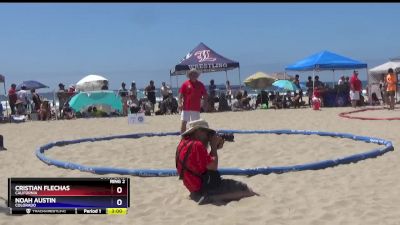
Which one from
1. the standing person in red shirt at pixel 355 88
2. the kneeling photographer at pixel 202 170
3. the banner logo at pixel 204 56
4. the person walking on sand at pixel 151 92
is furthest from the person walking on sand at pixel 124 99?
the kneeling photographer at pixel 202 170

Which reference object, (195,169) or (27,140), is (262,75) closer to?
(27,140)

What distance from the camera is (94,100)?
20531 mm

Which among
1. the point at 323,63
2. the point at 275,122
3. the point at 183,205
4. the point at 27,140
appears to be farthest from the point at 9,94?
the point at 183,205

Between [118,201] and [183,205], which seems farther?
[183,205]

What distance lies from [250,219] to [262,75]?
22215mm

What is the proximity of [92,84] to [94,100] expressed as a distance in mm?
2281

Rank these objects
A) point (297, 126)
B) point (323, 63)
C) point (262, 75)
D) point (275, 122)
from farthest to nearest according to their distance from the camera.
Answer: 1. point (262, 75)
2. point (323, 63)
3. point (275, 122)
4. point (297, 126)

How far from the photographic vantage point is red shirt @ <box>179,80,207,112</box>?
9828 mm

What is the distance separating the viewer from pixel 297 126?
44.2 ft

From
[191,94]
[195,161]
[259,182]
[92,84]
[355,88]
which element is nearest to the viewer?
[195,161]
